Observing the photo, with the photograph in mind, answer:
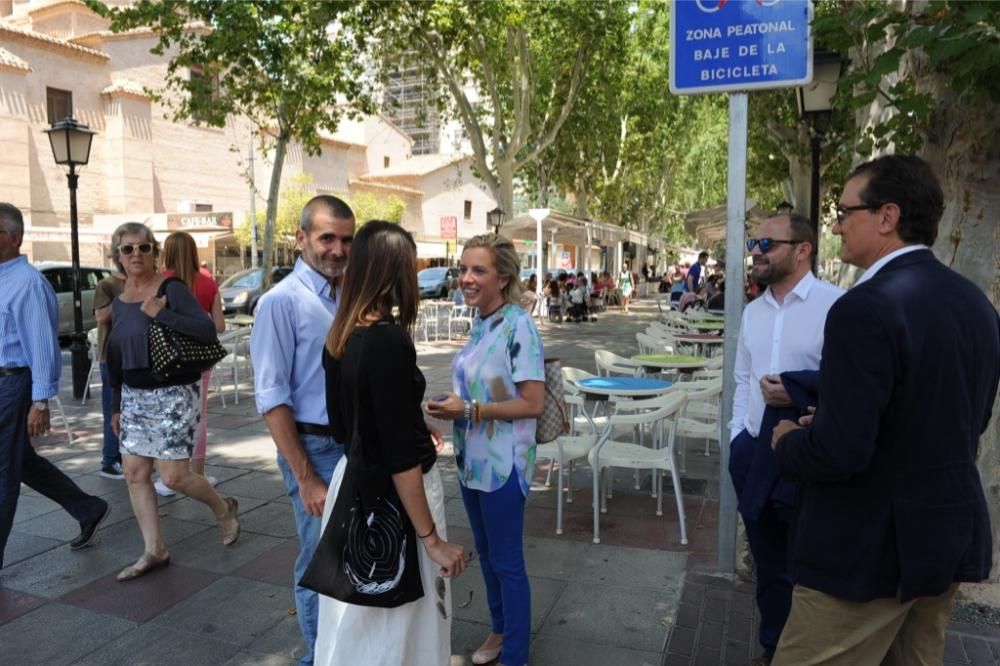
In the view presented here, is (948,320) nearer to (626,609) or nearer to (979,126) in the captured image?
(979,126)

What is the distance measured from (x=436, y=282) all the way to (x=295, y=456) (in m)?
26.4

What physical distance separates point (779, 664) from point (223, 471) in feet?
16.1

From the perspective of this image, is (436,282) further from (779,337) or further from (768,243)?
(779,337)

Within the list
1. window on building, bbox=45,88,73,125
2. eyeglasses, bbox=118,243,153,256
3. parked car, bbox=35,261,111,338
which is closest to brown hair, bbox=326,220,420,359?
eyeglasses, bbox=118,243,153,256

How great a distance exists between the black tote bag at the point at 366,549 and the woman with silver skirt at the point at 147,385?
2.02 m

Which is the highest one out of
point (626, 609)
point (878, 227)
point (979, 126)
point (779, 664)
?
point (979, 126)

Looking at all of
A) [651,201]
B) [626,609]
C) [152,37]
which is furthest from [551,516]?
[651,201]

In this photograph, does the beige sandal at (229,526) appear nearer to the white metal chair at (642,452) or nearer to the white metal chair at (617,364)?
the white metal chair at (642,452)

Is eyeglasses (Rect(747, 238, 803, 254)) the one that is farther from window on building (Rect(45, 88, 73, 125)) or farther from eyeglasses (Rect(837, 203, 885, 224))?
window on building (Rect(45, 88, 73, 125))

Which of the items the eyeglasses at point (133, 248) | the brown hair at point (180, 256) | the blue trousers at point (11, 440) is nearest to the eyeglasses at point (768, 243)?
the eyeglasses at point (133, 248)

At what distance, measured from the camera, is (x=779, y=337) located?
2.68m

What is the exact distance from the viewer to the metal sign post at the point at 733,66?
11.2ft

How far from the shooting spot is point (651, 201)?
41.5m

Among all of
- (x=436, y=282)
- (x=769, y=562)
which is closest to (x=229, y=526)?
(x=769, y=562)
